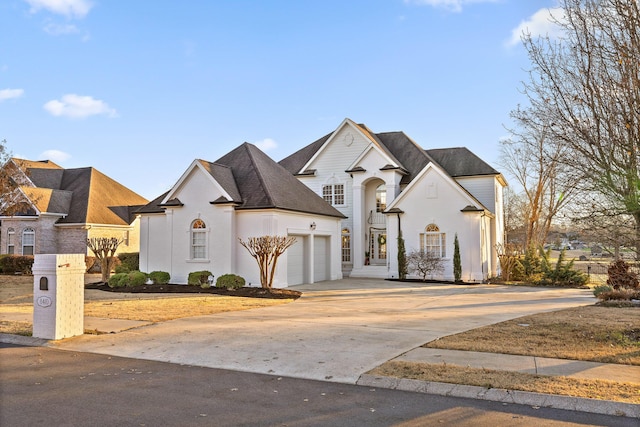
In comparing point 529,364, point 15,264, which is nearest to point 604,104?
point 529,364

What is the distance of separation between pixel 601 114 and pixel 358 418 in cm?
686

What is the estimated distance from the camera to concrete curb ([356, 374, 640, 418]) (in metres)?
5.92

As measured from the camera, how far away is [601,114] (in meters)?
8.80

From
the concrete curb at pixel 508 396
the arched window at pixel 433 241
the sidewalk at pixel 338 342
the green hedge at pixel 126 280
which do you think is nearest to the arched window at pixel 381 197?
the arched window at pixel 433 241

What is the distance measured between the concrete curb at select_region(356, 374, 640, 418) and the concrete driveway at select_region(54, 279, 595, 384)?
544 mm

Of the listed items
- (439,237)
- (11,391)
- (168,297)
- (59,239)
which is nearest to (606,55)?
(11,391)

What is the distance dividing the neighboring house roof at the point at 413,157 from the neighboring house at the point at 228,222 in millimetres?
8515

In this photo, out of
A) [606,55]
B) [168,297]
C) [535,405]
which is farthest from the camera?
[168,297]

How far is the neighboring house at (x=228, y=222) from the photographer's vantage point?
2172 cm

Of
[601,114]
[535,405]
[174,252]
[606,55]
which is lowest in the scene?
[535,405]

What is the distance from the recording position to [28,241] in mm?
32250

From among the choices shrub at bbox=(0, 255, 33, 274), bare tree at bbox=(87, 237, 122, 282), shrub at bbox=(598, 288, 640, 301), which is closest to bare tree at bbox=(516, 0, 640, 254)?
shrub at bbox=(598, 288, 640, 301)

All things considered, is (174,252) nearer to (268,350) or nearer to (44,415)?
(268,350)

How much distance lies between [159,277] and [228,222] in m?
4.01
